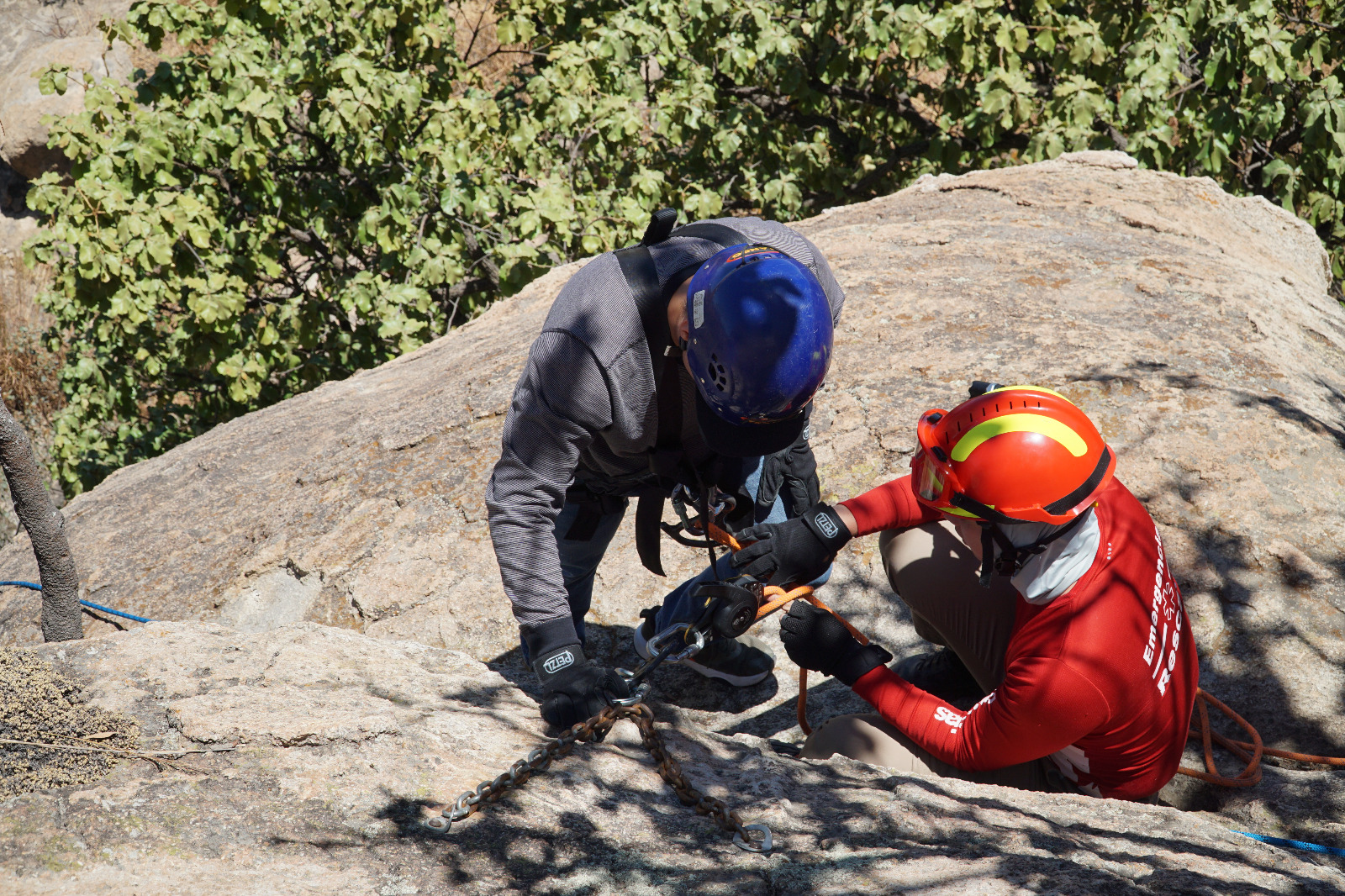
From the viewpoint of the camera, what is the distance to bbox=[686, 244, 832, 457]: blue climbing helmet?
2.08 meters

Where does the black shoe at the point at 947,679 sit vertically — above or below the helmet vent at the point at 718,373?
below

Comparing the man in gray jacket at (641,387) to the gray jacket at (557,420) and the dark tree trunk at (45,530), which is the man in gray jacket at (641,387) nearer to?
the gray jacket at (557,420)

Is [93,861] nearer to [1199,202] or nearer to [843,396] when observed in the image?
[843,396]

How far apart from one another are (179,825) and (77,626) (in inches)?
68.2

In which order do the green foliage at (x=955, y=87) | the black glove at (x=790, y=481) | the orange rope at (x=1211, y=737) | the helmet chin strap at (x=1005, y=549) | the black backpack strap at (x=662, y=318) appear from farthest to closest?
1. the green foliage at (x=955, y=87)
2. the black glove at (x=790, y=481)
3. the orange rope at (x=1211, y=737)
4. the black backpack strap at (x=662, y=318)
5. the helmet chin strap at (x=1005, y=549)

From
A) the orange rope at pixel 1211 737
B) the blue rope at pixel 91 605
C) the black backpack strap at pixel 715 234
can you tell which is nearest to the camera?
the orange rope at pixel 1211 737

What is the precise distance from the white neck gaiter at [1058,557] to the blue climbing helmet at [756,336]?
0.63m

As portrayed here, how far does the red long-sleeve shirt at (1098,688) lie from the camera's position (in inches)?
83.6

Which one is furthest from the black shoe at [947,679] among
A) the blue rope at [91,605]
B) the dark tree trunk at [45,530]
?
the blue rope at [91,605]

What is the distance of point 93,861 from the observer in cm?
161

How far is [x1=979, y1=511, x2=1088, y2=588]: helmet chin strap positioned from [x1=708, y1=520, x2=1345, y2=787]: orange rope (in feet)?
1.39

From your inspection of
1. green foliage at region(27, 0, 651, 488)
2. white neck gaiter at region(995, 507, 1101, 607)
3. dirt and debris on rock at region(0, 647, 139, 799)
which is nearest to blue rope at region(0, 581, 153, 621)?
Result: dirt and debris on rock at region(0, 647, 139, 799)

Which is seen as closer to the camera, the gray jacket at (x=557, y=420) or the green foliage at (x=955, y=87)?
the gray jacket at (x=557, y=420)

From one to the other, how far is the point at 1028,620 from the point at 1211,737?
880 mm
